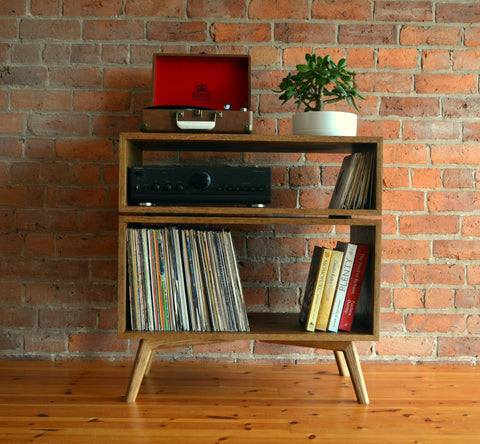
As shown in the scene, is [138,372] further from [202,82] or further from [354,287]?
[202,82]

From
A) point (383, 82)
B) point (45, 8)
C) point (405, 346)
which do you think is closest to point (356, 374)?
point (405, 346)

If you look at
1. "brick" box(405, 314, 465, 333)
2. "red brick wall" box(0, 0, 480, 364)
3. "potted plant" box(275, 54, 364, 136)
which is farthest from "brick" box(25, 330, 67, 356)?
"brick" box(405, 314, 465, 333)

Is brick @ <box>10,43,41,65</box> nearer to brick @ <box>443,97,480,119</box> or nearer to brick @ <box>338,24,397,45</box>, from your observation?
brick @ <box>338,24,397,45</box>

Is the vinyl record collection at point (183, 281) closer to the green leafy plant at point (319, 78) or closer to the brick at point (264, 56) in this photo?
the green leafy plant at point (319, 78)

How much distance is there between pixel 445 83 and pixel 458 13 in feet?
0.86

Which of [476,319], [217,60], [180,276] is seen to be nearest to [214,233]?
[180,276]

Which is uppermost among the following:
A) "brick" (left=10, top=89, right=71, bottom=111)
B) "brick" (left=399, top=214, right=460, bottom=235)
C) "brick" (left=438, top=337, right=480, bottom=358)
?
"brick" (left=10, top=89, right=71, bottom=111)

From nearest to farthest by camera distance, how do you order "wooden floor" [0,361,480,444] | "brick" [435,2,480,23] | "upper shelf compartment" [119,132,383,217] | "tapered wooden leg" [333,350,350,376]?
"wooden floor" [0,361,480,444], "upper shelf compartment" [119,132,383,217], "tapered wooden leg" [333,350,350,376], "brick" [435,2,480,23]

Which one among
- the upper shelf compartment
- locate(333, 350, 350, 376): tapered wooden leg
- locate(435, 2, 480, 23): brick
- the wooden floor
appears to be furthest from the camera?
locate(435, 2, 480, 23): brick

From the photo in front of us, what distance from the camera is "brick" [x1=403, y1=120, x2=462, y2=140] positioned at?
1994 mm

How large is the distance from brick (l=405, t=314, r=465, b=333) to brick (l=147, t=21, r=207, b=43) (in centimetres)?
132

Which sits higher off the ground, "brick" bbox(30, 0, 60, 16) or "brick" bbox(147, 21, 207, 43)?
"brick" bbox(30, 0, 60, 16)

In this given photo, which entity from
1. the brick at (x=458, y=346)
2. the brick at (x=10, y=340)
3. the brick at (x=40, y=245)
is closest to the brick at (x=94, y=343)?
the brick at (x=10, y=340)

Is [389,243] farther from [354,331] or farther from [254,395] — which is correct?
[254,395]
